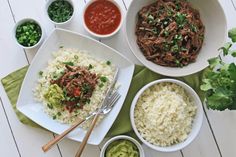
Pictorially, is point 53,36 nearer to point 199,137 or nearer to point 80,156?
point 80,156

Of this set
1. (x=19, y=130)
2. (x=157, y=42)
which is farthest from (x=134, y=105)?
(x=19, y=130)

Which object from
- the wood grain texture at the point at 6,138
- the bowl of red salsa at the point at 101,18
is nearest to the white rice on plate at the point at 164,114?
the bowl of red salsa at the point at 101,18

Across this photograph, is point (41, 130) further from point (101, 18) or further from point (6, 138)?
point (101, 18)

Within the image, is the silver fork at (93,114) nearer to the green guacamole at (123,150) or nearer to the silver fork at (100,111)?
the silver fork at (100,111)

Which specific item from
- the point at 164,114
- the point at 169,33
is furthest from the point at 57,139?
the point at 169,33

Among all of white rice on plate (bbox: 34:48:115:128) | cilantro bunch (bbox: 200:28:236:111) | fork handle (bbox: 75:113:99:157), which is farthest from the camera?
white rice on plate (bbox: 34:48:115:128)

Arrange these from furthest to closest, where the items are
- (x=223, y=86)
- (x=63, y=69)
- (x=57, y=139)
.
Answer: (x=63, y=69) < (x=57, y=139) < (x=223, y=86)

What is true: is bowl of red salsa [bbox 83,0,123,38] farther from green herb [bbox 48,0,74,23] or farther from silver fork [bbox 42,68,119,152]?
silver fork [bbox 42,68,119,152]

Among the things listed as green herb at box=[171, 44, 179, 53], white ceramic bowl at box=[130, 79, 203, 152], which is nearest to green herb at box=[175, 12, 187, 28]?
green herb at box=[171, 44, 179, 53]
